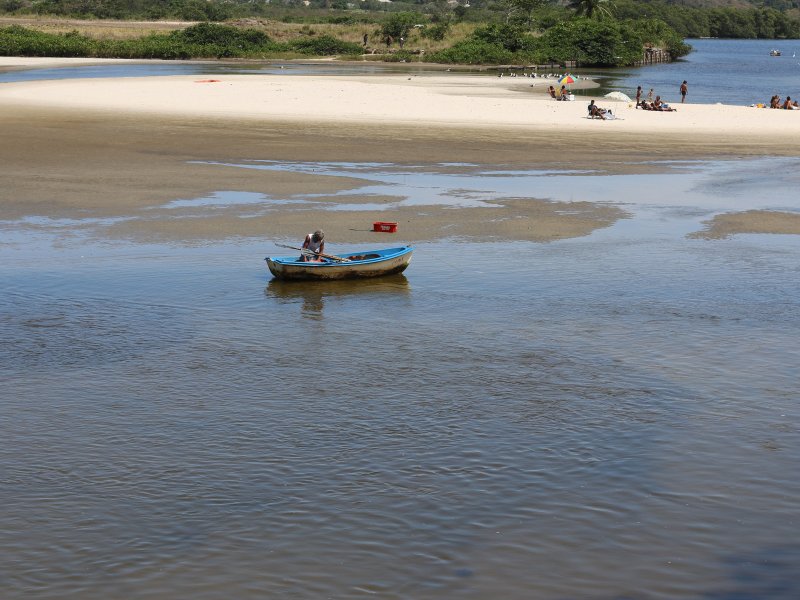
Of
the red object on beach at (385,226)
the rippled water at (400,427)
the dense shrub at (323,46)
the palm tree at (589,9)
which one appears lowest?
the rippled water at (400,427)

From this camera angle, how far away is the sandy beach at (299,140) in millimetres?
29125

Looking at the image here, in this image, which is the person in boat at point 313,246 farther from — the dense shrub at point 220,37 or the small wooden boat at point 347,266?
the dense shrub at point 220,37

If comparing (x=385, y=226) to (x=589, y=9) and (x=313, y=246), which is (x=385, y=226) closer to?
(x=313, y=246)

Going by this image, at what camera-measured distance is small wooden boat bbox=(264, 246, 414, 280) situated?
72.7 ft

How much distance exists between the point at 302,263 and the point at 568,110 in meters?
37.8

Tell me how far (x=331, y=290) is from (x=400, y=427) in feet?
26.3

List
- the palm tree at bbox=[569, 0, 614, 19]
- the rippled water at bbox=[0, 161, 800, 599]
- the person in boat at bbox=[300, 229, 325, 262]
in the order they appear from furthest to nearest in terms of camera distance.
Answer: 1. the palm tree at bbox=[569, 0, 614, 19]
2. the person in boat at bbox=[300, 229, 325, 262]
3. the rippled water at bbox=[0, 161, 800, 599]

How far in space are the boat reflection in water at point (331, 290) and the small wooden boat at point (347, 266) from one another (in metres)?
0.15

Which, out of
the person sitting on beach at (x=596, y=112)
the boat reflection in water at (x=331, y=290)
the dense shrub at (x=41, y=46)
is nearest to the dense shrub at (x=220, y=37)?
the dense shrub at (x=41, y=46)

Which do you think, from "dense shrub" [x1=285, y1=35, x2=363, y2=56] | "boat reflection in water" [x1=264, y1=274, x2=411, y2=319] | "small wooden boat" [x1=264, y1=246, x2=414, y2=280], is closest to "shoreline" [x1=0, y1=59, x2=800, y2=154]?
"small wooden boat" [x1=264, y1=246, x2=414, y2=280]

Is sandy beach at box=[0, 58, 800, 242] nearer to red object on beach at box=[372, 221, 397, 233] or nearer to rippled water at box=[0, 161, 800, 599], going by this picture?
red object on beach at box=[372, 221, 397, 233]

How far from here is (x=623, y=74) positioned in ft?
335

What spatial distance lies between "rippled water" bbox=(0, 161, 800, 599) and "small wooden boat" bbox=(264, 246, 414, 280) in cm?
33

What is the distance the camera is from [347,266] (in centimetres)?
2250
